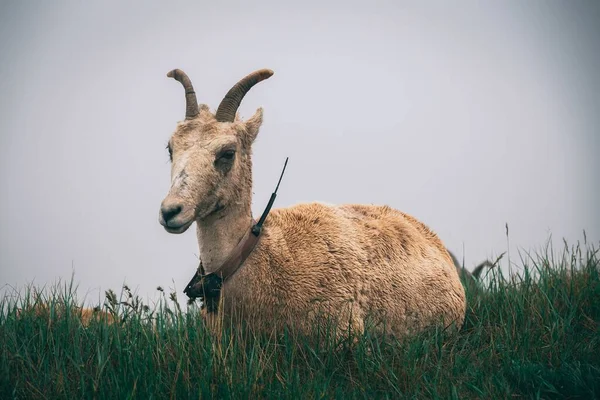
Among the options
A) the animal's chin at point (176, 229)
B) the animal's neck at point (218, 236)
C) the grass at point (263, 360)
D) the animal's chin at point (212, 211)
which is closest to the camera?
the grass at point (263, 360)

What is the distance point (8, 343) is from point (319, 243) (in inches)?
98.9

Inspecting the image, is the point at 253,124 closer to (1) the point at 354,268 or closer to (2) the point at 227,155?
(2) the point at 227,155

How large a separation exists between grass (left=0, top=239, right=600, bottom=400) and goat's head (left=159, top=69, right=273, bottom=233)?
0.71 metres

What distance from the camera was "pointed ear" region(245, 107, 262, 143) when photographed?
549 centimetres

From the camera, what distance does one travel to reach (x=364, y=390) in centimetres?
433

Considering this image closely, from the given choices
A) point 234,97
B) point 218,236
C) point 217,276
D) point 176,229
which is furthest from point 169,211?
point 234,97

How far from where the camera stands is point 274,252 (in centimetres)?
517

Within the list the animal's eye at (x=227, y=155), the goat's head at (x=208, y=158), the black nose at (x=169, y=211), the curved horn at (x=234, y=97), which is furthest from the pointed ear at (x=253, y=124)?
the black nose at (x=169, y=211)

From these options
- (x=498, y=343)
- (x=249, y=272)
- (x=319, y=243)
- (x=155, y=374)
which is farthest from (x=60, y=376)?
(x=498, y=343)

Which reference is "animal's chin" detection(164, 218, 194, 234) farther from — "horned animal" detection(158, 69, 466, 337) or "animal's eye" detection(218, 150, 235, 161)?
"animal's eye" detection(218, 150, 235, 161)

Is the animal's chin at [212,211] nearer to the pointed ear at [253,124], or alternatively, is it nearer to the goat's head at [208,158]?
the goat's head at [208,158]

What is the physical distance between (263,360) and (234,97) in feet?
7.20

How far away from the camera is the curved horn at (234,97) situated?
530 cm

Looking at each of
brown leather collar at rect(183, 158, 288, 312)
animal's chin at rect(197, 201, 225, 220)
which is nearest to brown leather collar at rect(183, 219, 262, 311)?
brown leather collar at rect(183, 158, 288, 312)
